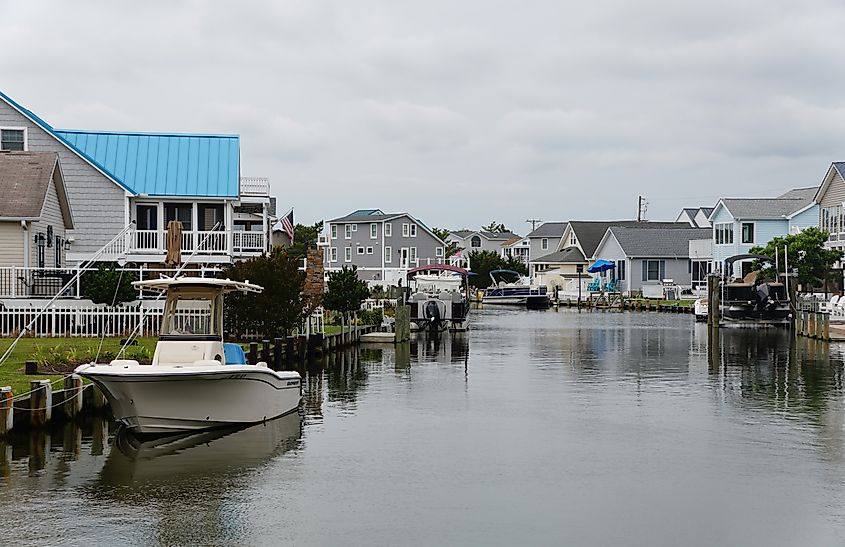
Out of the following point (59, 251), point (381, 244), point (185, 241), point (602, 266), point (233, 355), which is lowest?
point (233, 355)

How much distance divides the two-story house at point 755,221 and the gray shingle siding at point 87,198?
48921 mm

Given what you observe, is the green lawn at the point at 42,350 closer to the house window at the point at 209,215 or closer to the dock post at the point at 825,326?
the house window at the point at 209,215

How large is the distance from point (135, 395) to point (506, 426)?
7.75 meters

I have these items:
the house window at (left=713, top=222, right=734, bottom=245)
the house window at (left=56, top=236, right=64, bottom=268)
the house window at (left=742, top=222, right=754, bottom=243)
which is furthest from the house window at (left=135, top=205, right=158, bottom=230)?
the house window at (left=713, top=222, right=734, bottom=245)

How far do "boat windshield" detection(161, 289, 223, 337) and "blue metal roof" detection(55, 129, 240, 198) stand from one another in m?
23.3

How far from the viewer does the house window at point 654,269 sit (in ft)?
323

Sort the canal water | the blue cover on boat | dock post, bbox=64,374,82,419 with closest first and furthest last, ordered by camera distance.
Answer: the canal water < dock post, bbox=64,374,82,419 < the blue cover on boat

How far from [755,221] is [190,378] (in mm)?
68318

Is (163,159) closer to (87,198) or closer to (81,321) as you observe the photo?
(87,198)

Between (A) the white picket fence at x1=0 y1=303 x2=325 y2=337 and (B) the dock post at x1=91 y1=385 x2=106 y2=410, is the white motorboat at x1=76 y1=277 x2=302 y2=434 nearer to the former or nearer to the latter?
(B) the dock post at x1=91 y1=385 x2=106 y2=410

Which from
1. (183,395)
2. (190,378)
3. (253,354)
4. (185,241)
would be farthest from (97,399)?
(185,241)

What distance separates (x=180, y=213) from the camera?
152 ft

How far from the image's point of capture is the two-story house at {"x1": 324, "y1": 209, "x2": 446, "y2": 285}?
11156 cm

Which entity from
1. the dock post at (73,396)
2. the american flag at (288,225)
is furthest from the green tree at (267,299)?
the american flag at (288,225)
